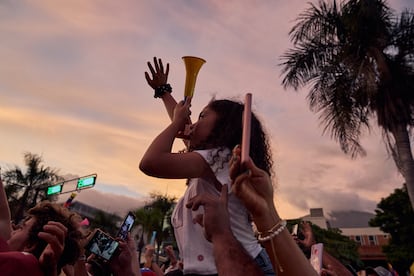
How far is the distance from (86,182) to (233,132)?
13.5 meters

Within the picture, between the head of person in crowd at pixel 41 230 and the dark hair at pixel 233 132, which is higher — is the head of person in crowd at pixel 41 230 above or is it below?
below

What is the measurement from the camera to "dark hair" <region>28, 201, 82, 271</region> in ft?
7.42

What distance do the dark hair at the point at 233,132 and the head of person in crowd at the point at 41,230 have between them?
131 centimetres

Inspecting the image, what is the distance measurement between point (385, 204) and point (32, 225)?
96.5ft

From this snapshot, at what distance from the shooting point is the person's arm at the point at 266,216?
1.08 meters

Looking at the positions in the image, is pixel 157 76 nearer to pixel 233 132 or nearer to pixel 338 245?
pixel 233 132

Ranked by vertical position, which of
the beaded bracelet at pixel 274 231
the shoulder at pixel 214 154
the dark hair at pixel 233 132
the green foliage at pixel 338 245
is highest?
the green foliage at pixel 338 245

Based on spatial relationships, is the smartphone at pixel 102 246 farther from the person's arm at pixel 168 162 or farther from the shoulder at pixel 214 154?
the shoulder at pixel 214 154

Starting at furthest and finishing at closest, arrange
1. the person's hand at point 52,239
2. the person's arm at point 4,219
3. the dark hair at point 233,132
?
the person's arm at point 4,219, the dark hair at point 233,132, the person's hand at point 52,239

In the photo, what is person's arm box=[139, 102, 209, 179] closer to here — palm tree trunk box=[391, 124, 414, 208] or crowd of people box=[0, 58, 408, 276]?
crowd of people box=[0, 58, 408, 276]

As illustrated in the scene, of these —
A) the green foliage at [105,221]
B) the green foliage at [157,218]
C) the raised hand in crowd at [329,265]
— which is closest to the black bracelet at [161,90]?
the raised hand in crowd at [329,265]

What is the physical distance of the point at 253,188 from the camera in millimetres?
1117

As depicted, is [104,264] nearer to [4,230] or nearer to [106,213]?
[4,230]

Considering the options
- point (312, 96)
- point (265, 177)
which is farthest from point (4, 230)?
point (312, 96)
